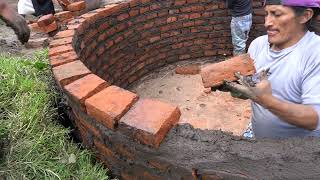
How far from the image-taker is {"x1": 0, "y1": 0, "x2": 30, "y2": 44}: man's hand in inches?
85.8

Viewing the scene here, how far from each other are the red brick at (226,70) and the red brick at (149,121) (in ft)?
0.87

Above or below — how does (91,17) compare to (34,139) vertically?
above

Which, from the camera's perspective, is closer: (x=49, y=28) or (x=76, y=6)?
(x=49, y=28)

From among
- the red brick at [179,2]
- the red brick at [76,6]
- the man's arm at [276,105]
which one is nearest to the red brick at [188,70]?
the red brick at [179,2]

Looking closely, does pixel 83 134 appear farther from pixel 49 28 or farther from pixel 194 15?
pixel 194 15

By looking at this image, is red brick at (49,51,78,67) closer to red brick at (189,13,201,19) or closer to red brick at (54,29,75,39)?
red brick at (54,29,75,39)

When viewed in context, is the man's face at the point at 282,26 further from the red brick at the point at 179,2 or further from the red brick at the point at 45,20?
the red brick at the point at 45,20

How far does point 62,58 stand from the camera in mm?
2670

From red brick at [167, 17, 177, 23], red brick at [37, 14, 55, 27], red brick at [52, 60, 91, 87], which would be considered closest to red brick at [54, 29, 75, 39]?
red brick at [52, 60, 91, 87]

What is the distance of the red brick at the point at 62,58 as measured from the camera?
102 inches

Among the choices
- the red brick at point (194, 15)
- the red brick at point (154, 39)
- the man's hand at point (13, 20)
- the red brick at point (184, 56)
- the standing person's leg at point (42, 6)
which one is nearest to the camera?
the man's hand at point (13, 20)

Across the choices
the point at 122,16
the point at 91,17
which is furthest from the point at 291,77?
the point at 122,16

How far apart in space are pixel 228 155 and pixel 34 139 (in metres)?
1.16

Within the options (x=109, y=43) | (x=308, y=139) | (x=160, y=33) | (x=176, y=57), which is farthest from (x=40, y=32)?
(x=308, y=139)
